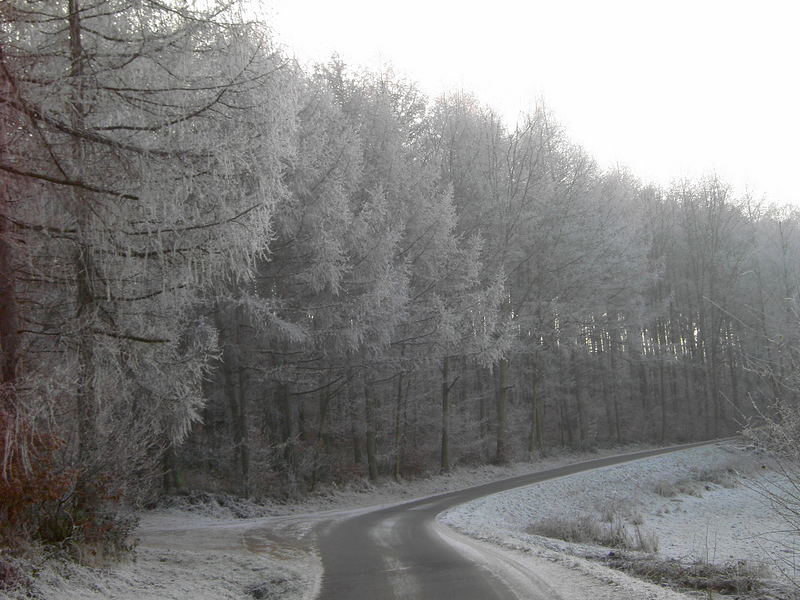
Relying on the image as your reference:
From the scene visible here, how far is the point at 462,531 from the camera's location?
39.7 feet

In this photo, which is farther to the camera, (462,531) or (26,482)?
(462,531)

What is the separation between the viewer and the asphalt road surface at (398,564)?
6.94 metres

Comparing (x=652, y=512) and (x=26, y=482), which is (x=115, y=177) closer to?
(x=26, y=482)

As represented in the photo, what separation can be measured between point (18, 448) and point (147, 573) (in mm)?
2351

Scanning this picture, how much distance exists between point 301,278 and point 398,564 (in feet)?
27.1

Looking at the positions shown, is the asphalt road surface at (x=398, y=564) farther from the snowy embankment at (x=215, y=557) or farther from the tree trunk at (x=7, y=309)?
the tree trunk at (x=7, y=309)

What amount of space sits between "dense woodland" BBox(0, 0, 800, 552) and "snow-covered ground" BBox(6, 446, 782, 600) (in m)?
0.96

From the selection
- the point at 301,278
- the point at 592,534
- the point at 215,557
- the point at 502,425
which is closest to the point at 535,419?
the point at 502,425

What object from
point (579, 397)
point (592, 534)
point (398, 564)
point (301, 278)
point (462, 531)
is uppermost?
point (301, 278)

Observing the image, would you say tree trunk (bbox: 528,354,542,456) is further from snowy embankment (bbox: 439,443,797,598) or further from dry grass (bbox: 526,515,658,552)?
dry grass (bbox: 526,515,658,552)

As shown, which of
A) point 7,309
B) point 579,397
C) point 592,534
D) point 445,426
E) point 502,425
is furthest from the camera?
point 579,397

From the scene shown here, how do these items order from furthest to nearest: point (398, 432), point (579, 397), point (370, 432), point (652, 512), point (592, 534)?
1. point (579, 397)
2. point (398, 432)
3. point (370, 432)
4. point (652, 512)
5. point (592, 534)

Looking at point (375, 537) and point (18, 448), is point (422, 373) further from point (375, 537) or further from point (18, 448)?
point (18, 448)

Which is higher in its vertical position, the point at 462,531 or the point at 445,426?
the point at 445,426
